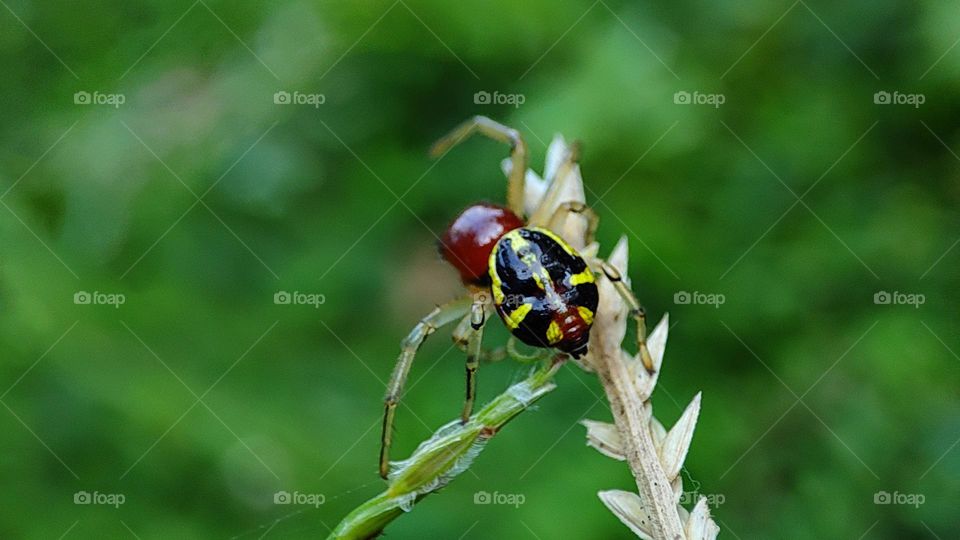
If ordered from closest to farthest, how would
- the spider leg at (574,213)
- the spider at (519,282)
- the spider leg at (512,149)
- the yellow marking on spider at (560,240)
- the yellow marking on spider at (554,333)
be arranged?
the yellow marking on spider at (554,333)
the spider at (519,282)
the yellow marking on spider at (560,240)
the spider leg at (574,213)
the spider leg at (512,149)

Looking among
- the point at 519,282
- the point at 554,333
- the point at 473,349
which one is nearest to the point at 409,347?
the point at 473,349

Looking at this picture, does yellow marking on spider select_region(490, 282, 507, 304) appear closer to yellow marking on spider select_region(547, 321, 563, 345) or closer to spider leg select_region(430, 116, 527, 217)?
yellow marking on spider select_region(547, 321, 563, 345)

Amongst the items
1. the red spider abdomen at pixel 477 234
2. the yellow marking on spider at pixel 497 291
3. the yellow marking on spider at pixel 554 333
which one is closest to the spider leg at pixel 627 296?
the yellow marking on spider at pixel 554 333

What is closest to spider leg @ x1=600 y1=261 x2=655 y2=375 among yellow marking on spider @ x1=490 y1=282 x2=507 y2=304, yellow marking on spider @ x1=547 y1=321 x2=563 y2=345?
yellow marking on spider @ x1=547 y1=321 x2=563 y2=345

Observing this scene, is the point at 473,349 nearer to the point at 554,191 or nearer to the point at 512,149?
the point at 554,191

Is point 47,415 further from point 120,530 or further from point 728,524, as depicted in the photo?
point 728,524

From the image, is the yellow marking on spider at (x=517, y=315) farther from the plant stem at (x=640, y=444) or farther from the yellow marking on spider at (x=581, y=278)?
the plant stem at (x=640, y=444)
